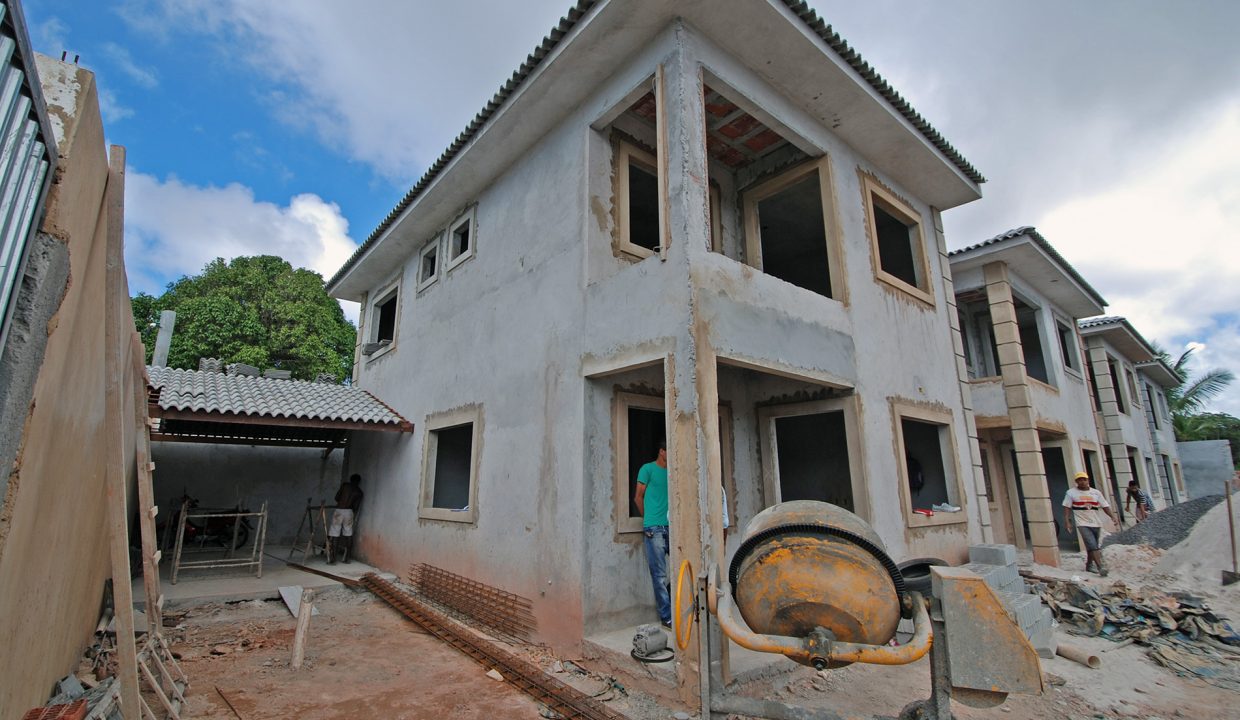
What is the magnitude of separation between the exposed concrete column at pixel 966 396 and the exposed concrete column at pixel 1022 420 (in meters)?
1.87

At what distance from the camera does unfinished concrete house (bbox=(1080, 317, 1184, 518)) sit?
15.6 m

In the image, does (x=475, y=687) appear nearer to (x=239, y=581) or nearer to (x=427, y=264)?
(x=239, y=581)

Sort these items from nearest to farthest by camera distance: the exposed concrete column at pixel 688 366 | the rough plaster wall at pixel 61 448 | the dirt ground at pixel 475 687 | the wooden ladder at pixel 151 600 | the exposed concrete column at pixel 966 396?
the rough plaster wall at pixel 61 448
the wooden ladder at pixel 151 600
the dirt ground at pixel 475 687
the exposed concrete column at pixel 688 366
the exposed concrete column at pixel 966 396

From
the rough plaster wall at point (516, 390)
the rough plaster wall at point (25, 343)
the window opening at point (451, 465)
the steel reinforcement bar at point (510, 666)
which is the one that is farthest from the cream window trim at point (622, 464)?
the rough plaster wall at point (25, 343)

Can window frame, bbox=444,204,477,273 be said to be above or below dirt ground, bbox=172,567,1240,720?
above

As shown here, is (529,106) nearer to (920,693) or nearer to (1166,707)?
(920,693)

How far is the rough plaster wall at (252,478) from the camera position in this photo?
41.7ft

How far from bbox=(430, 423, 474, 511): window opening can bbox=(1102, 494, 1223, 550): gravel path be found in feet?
40.7

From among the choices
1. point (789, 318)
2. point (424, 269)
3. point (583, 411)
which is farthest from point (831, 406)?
point (424, 269)

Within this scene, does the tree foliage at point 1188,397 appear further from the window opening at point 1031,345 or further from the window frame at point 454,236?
the window frame at point 454,236

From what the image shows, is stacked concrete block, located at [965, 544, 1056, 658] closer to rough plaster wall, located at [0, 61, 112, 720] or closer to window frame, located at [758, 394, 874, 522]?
window frame, located at [758, 394, 874, 522]

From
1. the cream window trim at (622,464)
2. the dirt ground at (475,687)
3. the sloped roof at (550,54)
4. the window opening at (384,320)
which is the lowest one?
the dirt ground at (475,687)

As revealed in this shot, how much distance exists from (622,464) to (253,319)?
797 inches

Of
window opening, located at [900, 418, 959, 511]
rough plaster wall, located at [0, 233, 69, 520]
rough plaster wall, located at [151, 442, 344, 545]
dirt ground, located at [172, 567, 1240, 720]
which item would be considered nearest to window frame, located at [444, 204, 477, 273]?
dirt ground, located at [172, 567, 1240, 720]
